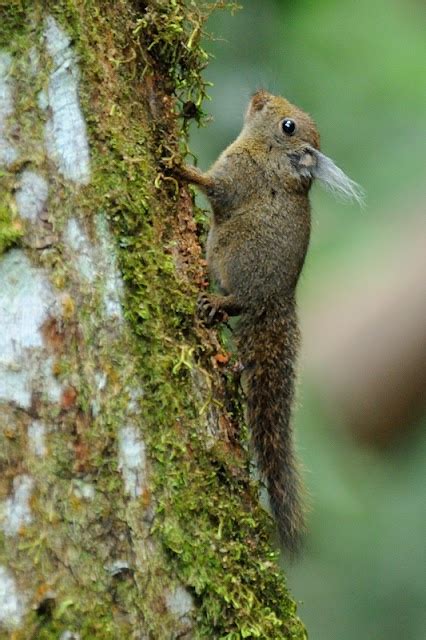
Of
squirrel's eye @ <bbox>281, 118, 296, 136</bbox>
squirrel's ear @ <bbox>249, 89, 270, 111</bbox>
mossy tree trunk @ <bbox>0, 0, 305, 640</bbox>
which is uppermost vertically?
squirrel's ear @ <bbox>249, 89, 270, 111</bbox>

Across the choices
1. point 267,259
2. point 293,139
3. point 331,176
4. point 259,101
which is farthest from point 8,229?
point 259,101

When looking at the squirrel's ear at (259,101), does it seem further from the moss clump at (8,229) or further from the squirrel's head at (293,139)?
the moss clump at (8,229)

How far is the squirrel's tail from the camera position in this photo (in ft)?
10.3

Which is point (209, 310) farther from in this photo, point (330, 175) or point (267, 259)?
point (330, 175)

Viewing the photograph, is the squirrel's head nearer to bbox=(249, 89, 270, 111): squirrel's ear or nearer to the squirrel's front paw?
bbox=(249, 89, 270, 111): squirrel's ear

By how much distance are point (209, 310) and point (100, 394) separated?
2.24 ft

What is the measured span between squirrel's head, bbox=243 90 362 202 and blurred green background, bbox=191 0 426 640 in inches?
12.0

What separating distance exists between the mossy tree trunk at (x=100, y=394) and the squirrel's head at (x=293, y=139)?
1.30 m

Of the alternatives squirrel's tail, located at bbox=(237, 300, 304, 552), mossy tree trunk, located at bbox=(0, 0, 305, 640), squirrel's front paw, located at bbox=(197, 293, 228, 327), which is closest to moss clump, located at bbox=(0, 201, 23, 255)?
mossy tree trunk, located at bbox=(0, 0, 305, 640)

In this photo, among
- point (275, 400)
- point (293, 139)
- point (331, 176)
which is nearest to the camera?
point (275, 400)

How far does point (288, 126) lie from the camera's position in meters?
4.14

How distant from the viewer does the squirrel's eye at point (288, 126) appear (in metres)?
4.13

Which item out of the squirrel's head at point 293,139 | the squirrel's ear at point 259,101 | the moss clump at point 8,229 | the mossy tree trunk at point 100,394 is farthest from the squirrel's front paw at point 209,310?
the squirrel's ear at point 259,101

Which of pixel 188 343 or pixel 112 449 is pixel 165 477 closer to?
pixel 112 449
